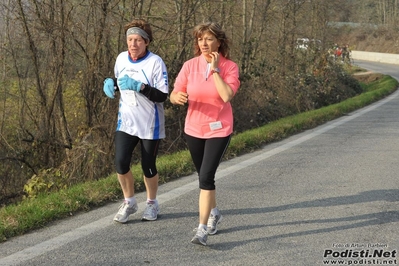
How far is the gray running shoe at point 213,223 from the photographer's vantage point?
5039 millimetres

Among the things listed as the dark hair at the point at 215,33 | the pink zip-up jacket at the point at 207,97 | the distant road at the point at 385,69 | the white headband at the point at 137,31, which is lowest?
the distant road at the point at 385,69

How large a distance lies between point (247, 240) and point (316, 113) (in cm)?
1017

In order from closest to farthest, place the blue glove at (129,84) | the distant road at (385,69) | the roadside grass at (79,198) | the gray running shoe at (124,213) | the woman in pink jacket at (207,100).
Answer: the woman in pink jacket at (207,100) → the blue glove at (129,84) → the roadside grass at (79,198) → the gray running shoe at (124,213) → the distant road at (385,69)

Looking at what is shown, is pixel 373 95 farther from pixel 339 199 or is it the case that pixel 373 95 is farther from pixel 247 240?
pixel 247 240

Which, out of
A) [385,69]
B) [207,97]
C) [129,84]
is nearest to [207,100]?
[207,97]

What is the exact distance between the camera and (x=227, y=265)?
169 inches

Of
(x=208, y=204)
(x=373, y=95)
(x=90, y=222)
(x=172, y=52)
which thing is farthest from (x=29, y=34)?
(x=373, y=95)

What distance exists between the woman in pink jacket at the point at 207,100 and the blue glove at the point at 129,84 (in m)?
0.32

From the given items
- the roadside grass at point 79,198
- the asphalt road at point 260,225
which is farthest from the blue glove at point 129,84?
the roadside grass at point 79,198

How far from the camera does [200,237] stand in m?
4.70

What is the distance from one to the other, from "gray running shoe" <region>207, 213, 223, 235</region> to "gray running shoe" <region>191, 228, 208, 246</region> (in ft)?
0.92

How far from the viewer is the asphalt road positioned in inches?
175

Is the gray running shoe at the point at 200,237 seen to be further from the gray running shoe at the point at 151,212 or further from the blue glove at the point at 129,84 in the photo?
the blue glove at the point at 129,84

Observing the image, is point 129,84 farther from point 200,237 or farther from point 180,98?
point 200,237
